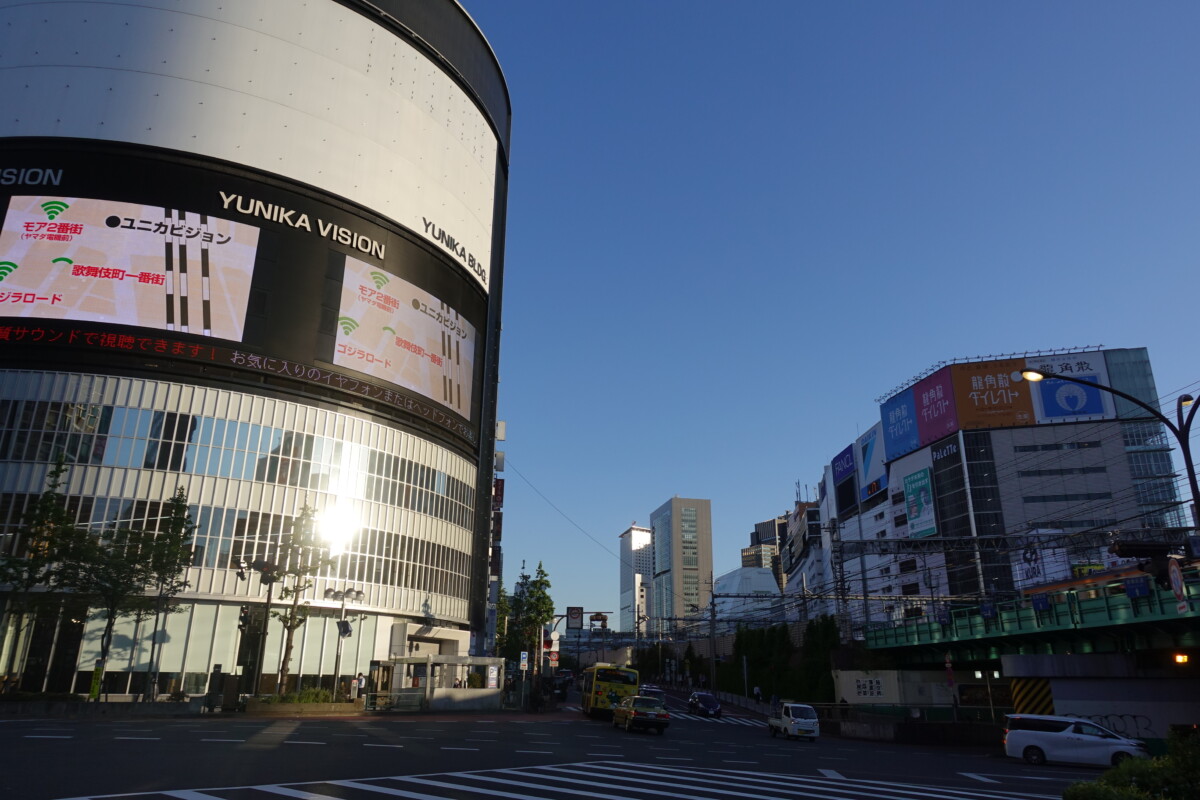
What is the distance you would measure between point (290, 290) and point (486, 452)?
2646 centimetres

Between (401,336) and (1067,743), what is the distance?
5044 cm

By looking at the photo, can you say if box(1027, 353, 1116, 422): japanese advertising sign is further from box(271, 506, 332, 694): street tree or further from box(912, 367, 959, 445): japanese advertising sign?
box(271, 506, 332, 694): street tree

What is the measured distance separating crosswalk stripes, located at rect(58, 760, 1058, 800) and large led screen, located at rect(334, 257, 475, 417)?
143 feet

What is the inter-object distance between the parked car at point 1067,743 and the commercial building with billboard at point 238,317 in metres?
36.7

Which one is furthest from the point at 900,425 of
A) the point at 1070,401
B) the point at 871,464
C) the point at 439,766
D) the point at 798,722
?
the point at 439,766

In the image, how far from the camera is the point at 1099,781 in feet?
38.2

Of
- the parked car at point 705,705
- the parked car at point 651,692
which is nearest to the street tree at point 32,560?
the parked car at point 651,692

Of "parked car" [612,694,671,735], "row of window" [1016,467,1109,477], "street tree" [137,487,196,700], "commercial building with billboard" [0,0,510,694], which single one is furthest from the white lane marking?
"row of window" [1016,467,1109,477]

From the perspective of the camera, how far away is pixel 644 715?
35.6 m

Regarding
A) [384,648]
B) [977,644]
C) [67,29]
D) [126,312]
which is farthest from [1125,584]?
[67,29]

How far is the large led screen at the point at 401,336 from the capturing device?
57.6m

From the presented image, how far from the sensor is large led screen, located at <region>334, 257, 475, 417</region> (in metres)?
57.6

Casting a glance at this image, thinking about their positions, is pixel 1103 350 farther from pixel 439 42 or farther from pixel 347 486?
pixel 347 486

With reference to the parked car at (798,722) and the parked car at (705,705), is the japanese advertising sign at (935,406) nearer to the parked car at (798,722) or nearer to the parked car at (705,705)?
the parked car at (705,705)
